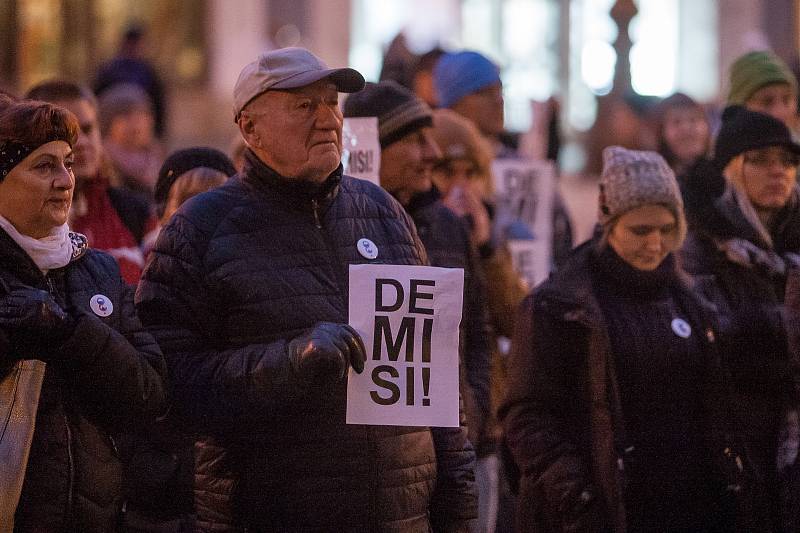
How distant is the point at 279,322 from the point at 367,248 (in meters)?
0.37

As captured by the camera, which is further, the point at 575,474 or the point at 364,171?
the point at 364,171

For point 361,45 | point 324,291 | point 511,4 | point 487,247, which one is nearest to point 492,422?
point 487,247

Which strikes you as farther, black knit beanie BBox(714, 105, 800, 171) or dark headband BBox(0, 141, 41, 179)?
black knit beanie BBox(714, 105, 800, 171)

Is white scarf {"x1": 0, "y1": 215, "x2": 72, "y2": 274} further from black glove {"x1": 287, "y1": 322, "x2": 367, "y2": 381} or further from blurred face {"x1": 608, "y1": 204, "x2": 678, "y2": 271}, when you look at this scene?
blurred face {"x1": 608, "y1": 204, "x2": 678, "y2": 271}

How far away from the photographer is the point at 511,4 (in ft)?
88.6

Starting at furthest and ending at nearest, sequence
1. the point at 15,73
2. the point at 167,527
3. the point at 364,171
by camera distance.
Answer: the point at 15,73, the point at 364,171, the point at 167,527

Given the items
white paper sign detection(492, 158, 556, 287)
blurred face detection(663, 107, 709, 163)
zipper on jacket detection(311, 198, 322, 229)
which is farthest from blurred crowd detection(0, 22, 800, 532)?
blurred face detection(663, 107, 709, 163)

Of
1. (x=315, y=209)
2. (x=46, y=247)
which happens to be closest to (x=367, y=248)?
(x=315, y=209)

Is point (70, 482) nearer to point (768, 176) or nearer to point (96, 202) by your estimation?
point (96, 202)

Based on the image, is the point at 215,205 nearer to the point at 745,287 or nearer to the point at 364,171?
the point at 364,171

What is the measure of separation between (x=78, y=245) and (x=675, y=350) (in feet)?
7.50

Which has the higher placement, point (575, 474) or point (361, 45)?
point (361, 45)

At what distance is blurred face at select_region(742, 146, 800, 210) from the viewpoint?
258 inches

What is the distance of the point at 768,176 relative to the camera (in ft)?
21.5
